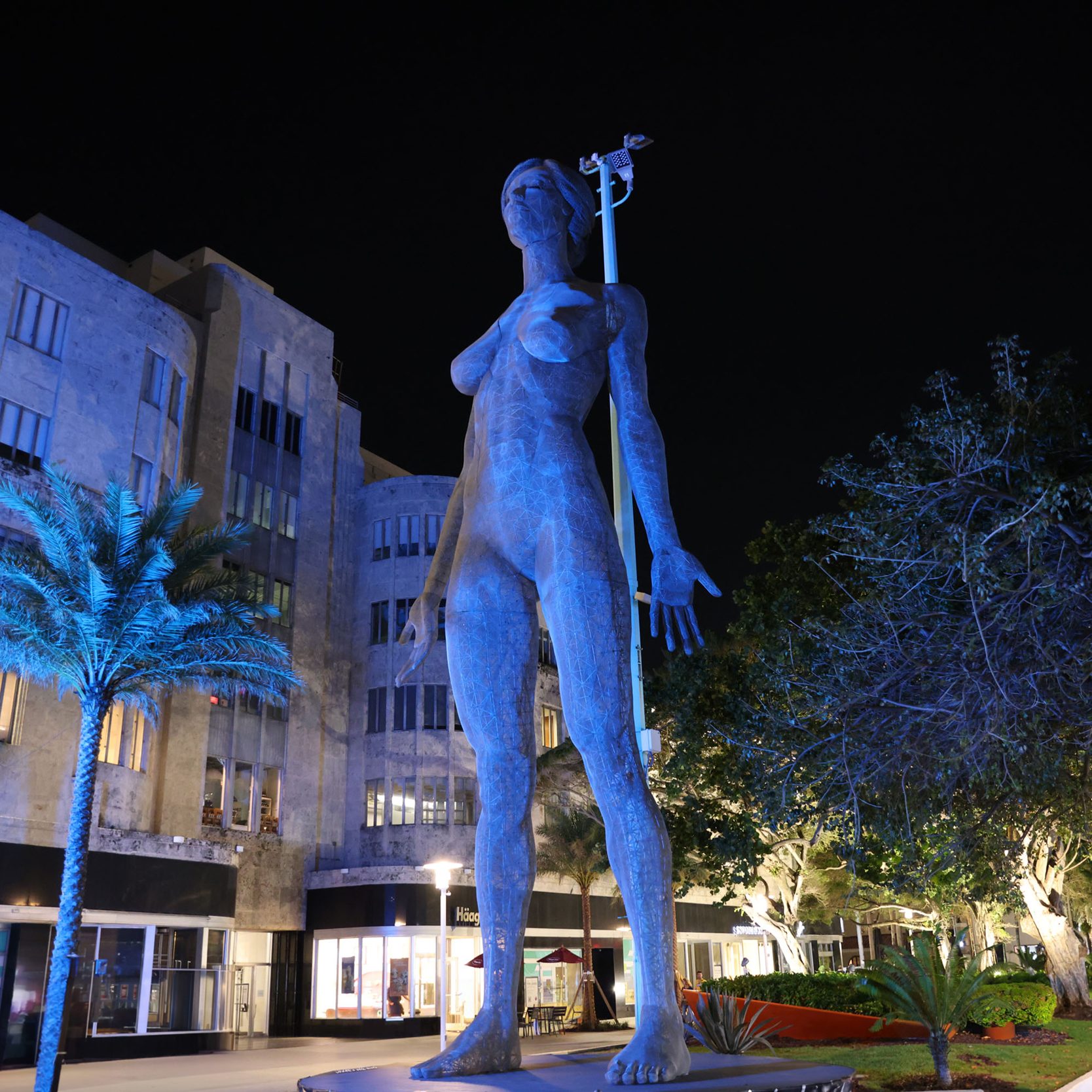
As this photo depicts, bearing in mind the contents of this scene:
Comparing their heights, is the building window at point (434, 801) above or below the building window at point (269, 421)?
below

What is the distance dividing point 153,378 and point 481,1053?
96.8ft

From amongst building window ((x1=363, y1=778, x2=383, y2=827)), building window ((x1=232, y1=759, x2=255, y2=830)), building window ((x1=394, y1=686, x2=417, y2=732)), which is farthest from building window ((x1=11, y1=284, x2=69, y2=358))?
building window ((x1=363, y1=778, x2=383, y2=827))

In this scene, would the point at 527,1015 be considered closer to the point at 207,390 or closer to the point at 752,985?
the point at 752,985

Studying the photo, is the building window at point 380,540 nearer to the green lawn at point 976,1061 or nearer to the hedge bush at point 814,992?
the hedge bush at point 814,992

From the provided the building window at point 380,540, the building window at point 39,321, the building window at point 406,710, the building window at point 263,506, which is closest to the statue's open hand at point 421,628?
the building window at point 39,321

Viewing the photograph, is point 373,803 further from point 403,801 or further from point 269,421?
point 269,421

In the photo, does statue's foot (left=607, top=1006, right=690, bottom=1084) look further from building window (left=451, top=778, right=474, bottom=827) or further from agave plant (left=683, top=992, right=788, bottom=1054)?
building window (left=451, top=778, right=474, bottom=827)

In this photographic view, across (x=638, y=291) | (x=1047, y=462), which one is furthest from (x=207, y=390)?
(x=638, y=291)

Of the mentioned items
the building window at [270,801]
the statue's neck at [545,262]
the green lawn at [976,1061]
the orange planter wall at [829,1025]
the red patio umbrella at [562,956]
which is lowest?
the green lawn at [976,1061]

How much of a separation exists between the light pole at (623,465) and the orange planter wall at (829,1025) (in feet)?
17.4

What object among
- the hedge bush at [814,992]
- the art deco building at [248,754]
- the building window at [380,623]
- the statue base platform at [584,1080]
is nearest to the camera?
the statue base platform at [584,1080]

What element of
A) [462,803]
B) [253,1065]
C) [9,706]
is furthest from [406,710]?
[253,1065]

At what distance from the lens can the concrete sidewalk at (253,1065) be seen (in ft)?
62.1

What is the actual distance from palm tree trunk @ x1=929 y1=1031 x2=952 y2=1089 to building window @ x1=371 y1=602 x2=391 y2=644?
28.8m
